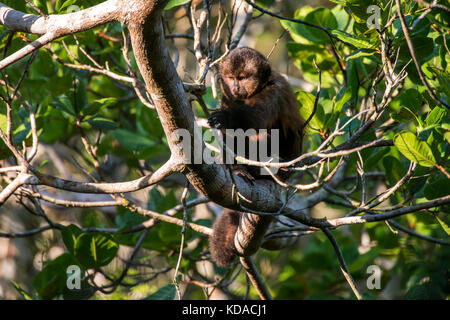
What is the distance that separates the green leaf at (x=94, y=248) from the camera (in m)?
4.06

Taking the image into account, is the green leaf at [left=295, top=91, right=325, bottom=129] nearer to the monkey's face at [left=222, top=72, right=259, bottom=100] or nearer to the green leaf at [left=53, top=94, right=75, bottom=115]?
the monkey's face at [left=222, top=72, right=259, bottom=100]

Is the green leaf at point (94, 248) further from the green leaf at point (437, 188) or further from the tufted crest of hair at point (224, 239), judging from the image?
the green leaf at point (437, 188)

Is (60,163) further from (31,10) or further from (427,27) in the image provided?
(427,27)

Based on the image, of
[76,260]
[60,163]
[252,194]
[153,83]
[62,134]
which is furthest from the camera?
[60,163]

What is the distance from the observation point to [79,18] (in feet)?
7.57

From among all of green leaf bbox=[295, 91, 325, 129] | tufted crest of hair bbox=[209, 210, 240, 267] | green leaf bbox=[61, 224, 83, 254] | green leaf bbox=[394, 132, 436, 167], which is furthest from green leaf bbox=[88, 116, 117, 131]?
green leaf bbox=[394, 132, 436, 167]

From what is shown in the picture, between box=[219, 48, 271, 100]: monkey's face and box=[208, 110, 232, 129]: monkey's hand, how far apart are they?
1046 millimetres

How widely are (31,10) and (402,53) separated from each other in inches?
107

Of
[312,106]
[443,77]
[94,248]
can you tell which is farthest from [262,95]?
[94,248]

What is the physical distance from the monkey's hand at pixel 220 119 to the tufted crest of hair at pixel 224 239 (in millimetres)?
797

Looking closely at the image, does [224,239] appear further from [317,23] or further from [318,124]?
[317,23]

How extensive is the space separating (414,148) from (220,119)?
4.17ft

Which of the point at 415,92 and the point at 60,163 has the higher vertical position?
the point at 60,163
